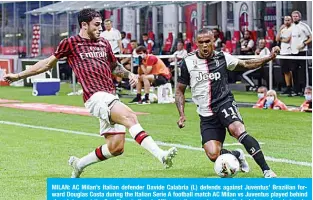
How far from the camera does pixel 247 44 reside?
2641cm

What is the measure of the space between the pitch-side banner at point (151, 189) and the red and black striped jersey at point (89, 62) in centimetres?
343

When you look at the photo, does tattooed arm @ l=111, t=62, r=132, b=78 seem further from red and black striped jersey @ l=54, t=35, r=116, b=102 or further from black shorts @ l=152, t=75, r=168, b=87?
black shorts @ l=152, t=75, r=168, b=87

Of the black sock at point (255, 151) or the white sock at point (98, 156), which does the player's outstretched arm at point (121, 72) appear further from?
the black sock at point (255, 151)

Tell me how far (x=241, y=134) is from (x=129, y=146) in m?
3.69

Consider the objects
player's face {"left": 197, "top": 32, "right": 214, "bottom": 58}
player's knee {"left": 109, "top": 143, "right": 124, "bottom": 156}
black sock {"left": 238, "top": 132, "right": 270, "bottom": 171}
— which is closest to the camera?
player's knee {"left": 109, "top": 143, "right": 124, "bottom": 156}

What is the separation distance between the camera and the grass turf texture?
35.8 ft

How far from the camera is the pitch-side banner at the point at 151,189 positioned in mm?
6750

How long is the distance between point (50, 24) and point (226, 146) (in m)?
26.7

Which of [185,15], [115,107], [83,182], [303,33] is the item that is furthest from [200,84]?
[185,15]

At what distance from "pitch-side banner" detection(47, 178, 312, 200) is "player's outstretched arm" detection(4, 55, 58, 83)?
362 cm

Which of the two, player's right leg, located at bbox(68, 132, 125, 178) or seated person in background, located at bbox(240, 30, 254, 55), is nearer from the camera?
player's right leg, located at bbox(68, 132, 125, 178)

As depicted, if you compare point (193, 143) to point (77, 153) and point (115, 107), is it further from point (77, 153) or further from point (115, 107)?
point (115, 107)

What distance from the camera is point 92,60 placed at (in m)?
10.2

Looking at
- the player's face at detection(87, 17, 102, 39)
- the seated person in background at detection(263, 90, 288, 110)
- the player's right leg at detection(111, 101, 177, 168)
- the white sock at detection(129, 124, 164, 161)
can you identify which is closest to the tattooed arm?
the player's face at detection(87, 17, 102, 39)
